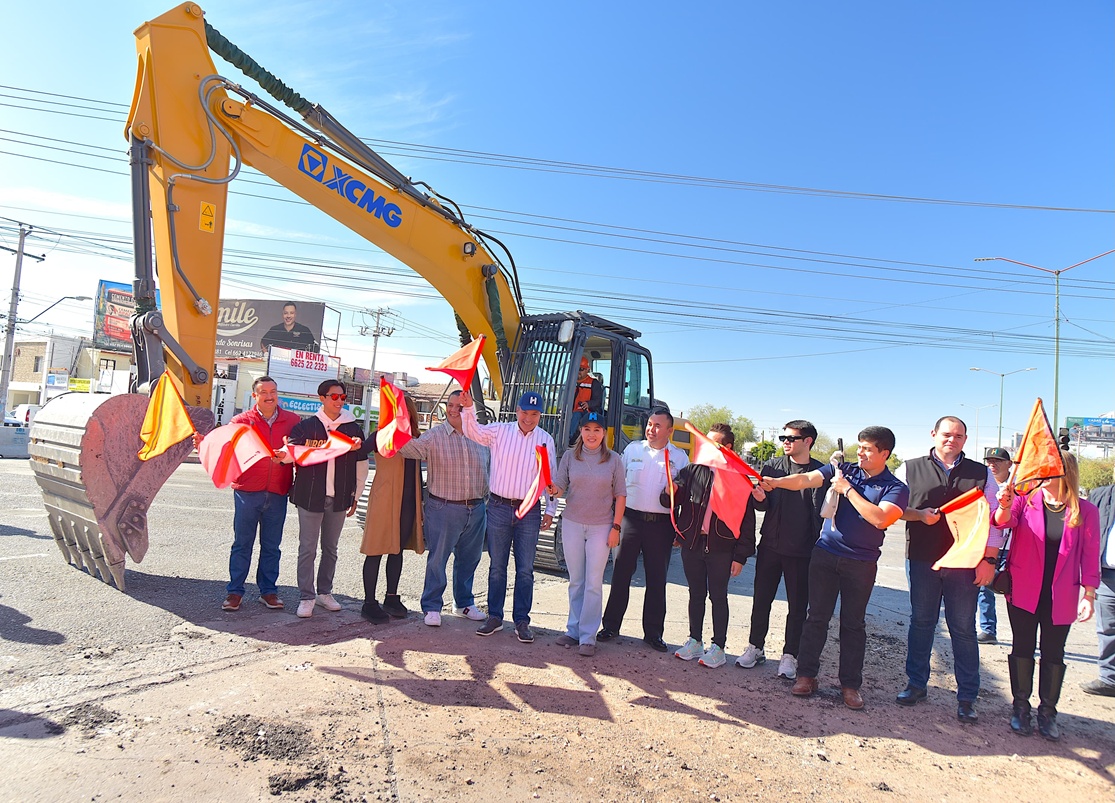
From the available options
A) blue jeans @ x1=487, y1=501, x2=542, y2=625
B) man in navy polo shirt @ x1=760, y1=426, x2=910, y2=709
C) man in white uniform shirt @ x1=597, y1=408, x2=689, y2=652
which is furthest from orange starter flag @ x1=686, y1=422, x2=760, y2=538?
blue jeans @ x1=487, y1=501, x2=542, y2=625

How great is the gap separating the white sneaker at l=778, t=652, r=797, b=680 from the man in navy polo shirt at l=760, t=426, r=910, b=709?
263 mm

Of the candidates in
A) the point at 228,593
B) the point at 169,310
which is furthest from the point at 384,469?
the point at 169,310

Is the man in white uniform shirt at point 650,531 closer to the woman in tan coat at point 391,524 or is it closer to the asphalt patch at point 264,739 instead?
the woman in tan coat at point 391,524

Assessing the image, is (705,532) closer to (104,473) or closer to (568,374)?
(568,374)

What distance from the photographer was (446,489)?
17.4 feet

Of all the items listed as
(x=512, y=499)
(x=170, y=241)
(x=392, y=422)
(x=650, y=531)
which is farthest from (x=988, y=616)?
(x=170, y=241)

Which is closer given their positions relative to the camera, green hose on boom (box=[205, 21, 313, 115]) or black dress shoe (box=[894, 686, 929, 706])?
black dress shoe (box=[894, 686, 929, 706])

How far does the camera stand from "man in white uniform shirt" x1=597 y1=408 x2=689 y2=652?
17.4 feet

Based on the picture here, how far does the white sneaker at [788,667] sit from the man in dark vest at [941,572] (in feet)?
2.32

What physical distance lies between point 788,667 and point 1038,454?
221 centimetres

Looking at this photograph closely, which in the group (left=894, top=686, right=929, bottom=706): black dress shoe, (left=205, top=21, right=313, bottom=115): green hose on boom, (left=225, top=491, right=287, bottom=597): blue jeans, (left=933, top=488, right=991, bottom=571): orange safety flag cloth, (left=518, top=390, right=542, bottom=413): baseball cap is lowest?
(left=894, top=686, right=929, bottom=706): black dress shoe

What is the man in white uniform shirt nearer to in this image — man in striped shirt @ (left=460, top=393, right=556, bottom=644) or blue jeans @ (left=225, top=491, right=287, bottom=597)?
man in striped shirt @ (left=460, top=393, right=556, bottom=644)

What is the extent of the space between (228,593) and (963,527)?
5499 millimetres

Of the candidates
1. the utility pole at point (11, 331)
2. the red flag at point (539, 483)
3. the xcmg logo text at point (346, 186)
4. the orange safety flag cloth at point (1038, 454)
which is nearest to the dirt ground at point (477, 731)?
the red flag at point (539, 483)
